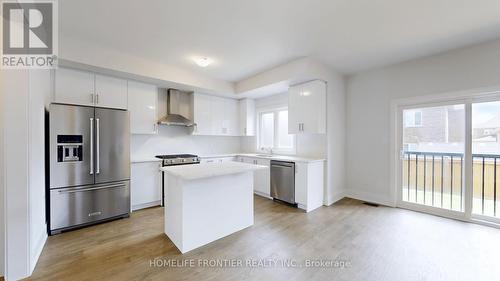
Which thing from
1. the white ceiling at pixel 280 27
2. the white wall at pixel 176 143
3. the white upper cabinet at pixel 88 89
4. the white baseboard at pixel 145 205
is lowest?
the white baseboard at pixel 145 205

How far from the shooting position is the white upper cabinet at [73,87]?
2.98 metres

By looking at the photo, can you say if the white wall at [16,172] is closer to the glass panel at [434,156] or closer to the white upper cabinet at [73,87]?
the white upper cabinet at [73,87]

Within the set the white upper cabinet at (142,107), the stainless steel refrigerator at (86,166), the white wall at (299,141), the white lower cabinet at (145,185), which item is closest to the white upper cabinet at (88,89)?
the white upper cabinet at (142,107)

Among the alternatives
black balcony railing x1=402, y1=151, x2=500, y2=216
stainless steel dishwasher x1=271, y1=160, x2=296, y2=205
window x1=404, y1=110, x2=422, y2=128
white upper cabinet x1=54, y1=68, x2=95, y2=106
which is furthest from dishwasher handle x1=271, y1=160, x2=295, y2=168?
white upper cabinet x1=54, y1=68, x2=95, y2=106

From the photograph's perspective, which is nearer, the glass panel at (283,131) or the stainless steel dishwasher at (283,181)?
the stainless steel dishwasher at (283,181)

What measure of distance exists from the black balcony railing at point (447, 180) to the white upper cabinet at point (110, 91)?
17.1ft

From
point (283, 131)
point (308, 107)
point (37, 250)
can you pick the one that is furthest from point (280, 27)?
point (37, 250)

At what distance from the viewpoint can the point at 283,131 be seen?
5000 mm

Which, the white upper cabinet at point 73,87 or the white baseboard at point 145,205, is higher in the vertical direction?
the white upper cabinet at point 73,87

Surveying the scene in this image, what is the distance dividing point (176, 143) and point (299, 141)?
2.81 m

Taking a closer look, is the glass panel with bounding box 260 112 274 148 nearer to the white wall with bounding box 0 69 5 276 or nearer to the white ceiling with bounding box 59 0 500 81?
the white ceiling with bounding box 59 0 500 81

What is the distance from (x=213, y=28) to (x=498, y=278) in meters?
3.83

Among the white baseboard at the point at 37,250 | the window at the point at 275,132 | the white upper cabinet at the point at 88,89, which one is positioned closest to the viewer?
the white baseboard at the point at 37,250

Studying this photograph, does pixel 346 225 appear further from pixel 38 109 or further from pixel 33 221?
pixel 38 109
